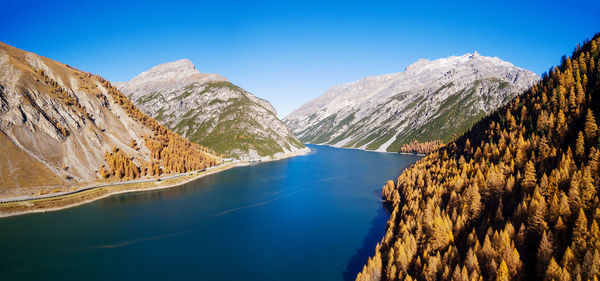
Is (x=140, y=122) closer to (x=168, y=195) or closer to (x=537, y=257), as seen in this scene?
(x=168, y=195)

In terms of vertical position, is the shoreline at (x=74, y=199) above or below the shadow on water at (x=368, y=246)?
above

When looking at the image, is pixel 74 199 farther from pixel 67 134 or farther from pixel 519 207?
pixel 519 207

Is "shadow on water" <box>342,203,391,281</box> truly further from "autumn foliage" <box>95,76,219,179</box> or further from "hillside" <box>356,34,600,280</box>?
"autumn foliage" <box>95,76,219,179</box>

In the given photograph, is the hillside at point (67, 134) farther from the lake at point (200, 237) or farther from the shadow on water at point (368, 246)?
the shadow on water at point (368, 246)

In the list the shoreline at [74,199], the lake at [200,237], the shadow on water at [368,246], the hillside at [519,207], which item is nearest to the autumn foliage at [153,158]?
the shoreline at [74,199]

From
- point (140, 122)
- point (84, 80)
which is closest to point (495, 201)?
point (140, 122)

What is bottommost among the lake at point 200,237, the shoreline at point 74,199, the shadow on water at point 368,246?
the shadow on water at point 368,246

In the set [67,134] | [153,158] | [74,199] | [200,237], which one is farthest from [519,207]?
[67,134]
